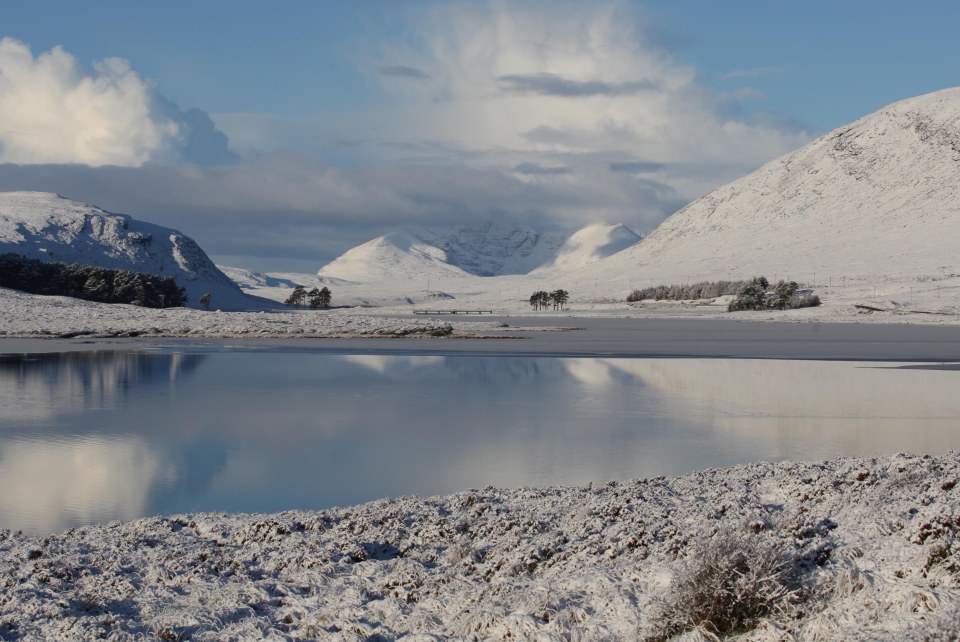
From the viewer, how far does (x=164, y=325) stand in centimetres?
7331

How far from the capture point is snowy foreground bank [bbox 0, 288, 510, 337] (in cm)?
6767

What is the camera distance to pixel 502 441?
2069cm

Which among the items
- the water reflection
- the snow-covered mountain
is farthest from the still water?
the snow-covered mountain

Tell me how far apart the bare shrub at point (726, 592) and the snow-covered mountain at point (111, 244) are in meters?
156

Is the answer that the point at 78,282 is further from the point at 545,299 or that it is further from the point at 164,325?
the point at 545,299

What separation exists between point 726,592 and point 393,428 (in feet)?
50.3

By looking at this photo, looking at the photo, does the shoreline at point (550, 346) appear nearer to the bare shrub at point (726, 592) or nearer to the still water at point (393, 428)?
the still water at point (393, 428)

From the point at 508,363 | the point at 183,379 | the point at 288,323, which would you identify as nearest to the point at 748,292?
the point at 288,323

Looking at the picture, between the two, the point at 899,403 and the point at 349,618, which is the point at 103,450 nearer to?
the point at 349,618

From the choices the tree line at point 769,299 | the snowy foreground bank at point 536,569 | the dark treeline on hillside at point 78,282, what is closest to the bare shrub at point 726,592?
the snowy foreground bank at point 536,569

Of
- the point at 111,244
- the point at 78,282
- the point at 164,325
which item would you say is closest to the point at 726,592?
the point at 164,325

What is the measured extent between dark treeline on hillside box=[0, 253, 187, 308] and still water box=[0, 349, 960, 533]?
74698 millimetres

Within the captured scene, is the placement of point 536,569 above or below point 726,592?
below

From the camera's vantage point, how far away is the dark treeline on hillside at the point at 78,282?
355 ft
